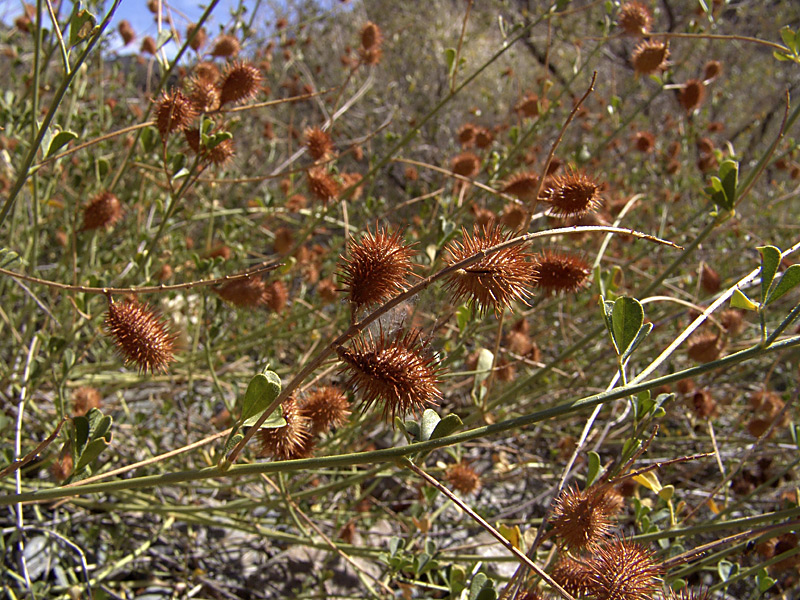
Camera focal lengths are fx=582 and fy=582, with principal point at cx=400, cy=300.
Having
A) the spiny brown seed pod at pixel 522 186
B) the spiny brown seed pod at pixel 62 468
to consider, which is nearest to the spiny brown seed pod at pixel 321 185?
the spiny brown seed pod at pixel 522 186

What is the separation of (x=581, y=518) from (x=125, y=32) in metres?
3.30

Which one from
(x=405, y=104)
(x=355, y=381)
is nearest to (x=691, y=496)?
(x=355, y=381)

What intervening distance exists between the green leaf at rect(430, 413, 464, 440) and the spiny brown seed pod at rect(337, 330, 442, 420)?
0.17 ft

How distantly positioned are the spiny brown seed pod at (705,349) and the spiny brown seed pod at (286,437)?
1353 mm

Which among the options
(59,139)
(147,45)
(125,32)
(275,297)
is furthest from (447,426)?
(125,32)

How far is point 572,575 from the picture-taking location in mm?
1183

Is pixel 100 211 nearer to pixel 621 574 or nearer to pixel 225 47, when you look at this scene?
pixel 225 47

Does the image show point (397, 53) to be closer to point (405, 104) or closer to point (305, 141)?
point (405, 104)

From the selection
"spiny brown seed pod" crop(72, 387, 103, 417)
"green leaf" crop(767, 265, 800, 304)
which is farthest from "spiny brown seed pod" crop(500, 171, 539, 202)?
"spiny brown seed pod" crop(72, 387, 103, 417)

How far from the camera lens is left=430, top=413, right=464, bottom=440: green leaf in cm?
84

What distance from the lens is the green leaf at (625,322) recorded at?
955 mm

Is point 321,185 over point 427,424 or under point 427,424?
over

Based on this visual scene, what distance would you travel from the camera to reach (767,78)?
227 inches

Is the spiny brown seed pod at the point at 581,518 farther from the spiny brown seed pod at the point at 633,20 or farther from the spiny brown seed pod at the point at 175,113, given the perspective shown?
the spiny brown seed pod at the point at 633,20
